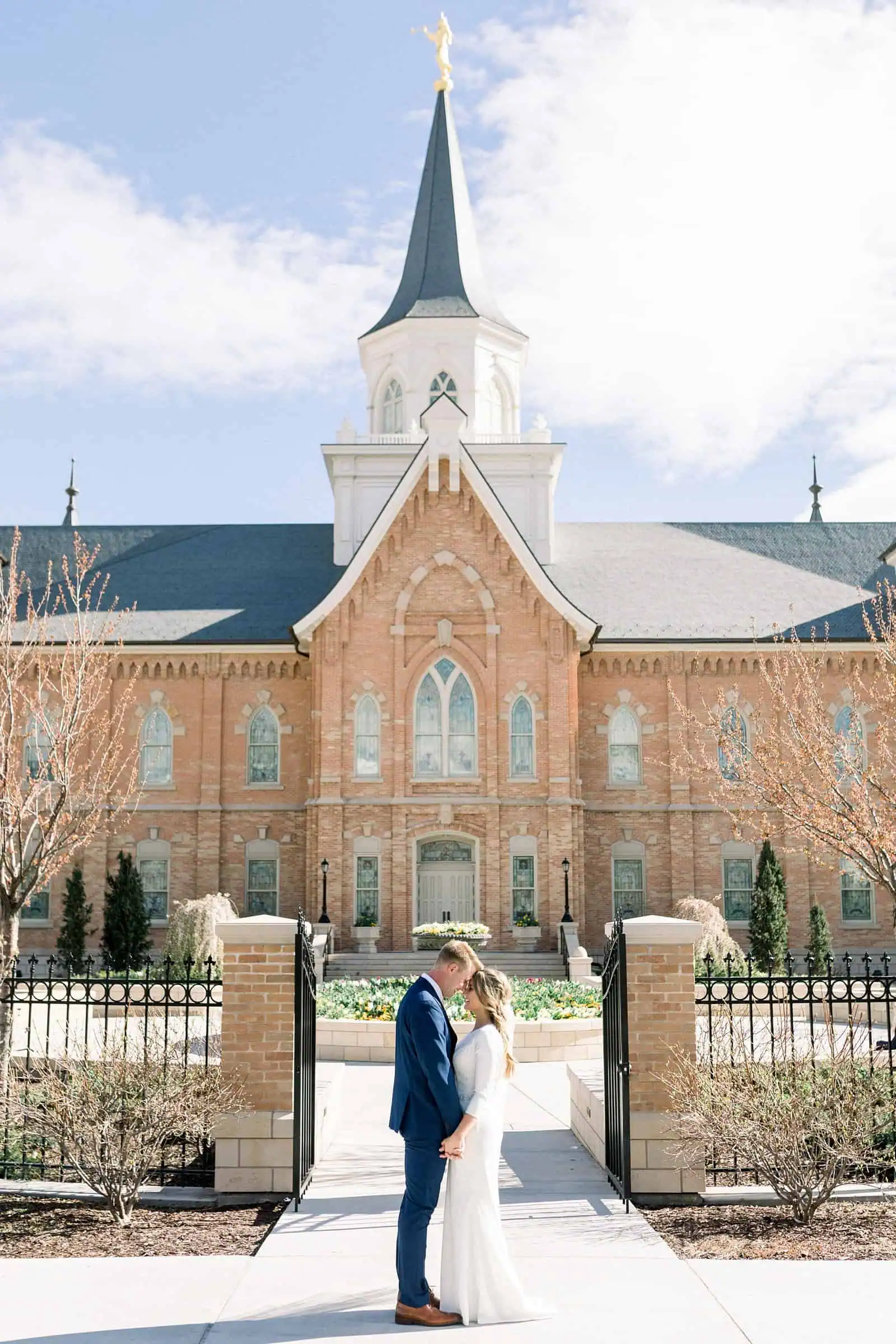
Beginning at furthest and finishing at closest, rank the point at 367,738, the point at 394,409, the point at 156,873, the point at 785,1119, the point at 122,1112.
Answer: the point at 394,409 → the point at 156,873 → the point at 367,738 → the point at 122,1112 → the point at 785,1119

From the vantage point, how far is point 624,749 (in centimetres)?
3409

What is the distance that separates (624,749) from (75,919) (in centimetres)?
1425

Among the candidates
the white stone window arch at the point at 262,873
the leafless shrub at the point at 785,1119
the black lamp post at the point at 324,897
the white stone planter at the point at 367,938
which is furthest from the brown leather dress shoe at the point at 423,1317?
the white stone window arch at the point at 262,873

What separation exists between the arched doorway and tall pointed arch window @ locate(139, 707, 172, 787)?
7056mm


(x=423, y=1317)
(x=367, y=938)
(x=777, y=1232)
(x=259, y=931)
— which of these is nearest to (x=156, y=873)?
(x=367, y=938)

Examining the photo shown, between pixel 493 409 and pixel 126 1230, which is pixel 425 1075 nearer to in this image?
pixel 126 1230

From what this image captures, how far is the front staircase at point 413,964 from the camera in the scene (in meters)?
29.3

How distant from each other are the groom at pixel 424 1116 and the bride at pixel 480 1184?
0.28 feet

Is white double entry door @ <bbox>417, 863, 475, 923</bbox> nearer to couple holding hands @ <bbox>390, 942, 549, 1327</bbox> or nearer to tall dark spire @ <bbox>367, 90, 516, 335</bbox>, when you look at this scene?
tall dark spire @ <bbox>367, 90, 516, 335</bbox>

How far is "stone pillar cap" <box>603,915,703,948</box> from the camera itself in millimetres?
9828

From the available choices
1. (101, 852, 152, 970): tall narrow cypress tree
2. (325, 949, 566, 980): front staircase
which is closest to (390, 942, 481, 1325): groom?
(325, 949, 566, 980): front staircase

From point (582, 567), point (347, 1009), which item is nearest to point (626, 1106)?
point (347, 1009)

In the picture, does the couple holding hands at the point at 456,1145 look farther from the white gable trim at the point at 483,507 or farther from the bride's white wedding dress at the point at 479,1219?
the white gable trim at the point at 483,507

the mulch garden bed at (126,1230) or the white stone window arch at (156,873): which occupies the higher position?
the white stone window arch at (156,873)
